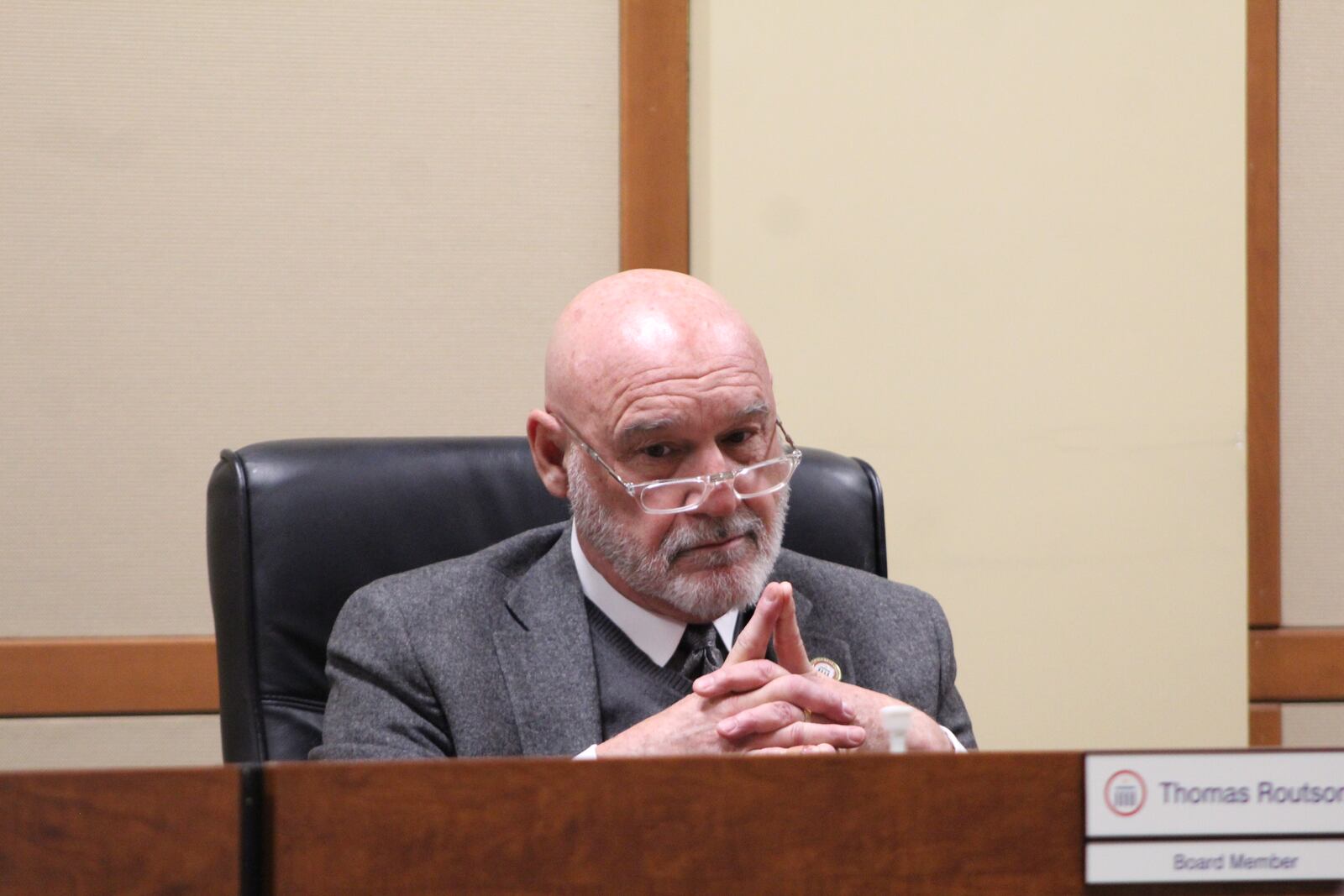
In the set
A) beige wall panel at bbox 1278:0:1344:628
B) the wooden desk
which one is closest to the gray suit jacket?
the wooden desk

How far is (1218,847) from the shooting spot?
0.71 metres

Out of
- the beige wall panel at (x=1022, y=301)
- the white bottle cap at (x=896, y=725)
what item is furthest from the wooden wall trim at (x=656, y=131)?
the white bottle cap at (x=896, y=725)

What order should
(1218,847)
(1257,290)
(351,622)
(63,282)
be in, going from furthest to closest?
1. (1257,290)
2. (63,282)
3. (351,622)
4. (1218,847)

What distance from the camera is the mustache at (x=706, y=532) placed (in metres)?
1.55

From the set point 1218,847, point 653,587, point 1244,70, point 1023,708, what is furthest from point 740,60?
point 1218,847

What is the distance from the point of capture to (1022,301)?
2.31 m

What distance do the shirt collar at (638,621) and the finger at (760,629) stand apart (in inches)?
6.8

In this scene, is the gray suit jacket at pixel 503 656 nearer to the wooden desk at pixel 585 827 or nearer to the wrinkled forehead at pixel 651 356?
the wrinkled forehead at pixel 651 356

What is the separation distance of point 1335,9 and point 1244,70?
291 millimetres

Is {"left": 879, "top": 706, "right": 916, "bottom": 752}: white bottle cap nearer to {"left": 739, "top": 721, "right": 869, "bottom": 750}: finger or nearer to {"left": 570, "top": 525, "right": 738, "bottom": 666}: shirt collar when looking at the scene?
{"left": 739, "top": 721, "right": 869, "bottom": 750}: finger

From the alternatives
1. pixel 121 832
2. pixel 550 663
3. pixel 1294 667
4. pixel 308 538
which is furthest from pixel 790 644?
pixel 1294 667

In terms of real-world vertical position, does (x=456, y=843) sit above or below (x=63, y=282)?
below

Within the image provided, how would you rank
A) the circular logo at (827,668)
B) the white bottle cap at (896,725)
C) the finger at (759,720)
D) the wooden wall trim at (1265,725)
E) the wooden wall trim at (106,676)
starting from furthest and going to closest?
the wooden wall trim at (1265,725), the wooden wall trim at (106,676), the circular logo at (827,668), the finger at (759,720), the white bottle cap at (896,725)

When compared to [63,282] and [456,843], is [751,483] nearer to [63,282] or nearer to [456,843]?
[456,843]
